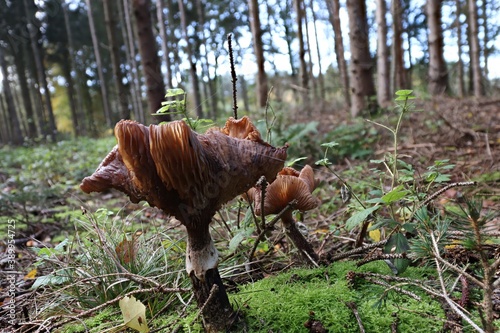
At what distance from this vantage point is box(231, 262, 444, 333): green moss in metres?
1.47

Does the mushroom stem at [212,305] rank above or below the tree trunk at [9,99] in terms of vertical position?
below

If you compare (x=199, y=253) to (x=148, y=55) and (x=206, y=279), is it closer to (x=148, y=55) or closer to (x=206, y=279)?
(x=206, y=279)

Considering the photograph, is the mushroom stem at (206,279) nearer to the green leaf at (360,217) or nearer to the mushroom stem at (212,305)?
the mushroom stem at (212,305)

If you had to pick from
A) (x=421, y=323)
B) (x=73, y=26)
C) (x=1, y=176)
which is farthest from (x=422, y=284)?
(x=73, y=26)

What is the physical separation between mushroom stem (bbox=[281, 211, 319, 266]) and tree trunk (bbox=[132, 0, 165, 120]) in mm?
5603

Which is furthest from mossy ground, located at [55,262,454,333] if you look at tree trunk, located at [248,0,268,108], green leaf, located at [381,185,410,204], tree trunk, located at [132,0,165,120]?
tree trunk, located at [248,0,268,108]

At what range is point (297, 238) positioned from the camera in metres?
1.98

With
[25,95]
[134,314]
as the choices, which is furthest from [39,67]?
[134,314]

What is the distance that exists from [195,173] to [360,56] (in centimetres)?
752

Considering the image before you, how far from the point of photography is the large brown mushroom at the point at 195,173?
124 centimetres

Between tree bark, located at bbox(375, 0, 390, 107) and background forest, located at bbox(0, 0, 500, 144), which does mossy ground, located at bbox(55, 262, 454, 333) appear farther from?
tree bark, located at bbox(375, 0, 390, 107)

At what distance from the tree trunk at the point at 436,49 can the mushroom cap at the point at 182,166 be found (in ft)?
32.4

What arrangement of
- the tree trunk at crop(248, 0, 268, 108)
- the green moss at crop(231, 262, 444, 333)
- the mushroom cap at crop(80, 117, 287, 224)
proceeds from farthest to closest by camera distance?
1. the tree trunk at crop(248, 0, 268, 108)
2. the green moss at crop(231, 262, 444, 333)
3. the mushroom cap at crop(80, 117, 287, 224)

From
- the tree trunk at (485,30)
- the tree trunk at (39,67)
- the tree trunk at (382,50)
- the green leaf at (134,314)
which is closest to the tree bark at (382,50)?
the tree trunk at (382,50)
